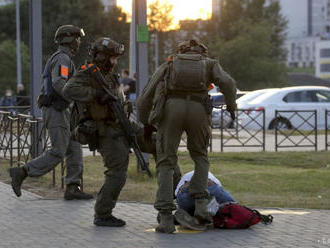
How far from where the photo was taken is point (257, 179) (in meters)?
11.7

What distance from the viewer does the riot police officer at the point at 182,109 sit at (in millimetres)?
7254

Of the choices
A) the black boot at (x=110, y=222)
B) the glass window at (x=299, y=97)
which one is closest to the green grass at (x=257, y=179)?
the black boot at (x=110, y=222)

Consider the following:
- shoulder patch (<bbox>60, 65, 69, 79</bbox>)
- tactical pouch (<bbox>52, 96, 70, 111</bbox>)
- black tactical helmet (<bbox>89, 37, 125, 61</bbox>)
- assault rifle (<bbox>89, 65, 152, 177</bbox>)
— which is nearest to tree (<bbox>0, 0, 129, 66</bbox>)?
tactical pouch (<bbox>52, 96, 70, 111</bbox>)

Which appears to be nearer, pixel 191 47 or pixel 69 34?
pixel 191 47

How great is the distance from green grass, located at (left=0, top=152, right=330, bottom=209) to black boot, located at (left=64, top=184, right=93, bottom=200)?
413mm

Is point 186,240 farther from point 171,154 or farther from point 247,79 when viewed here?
point 247,79

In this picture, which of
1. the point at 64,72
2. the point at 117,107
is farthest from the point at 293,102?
the point at 117,107

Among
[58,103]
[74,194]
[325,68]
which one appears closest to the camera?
[58,103]

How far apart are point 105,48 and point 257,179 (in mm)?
4737

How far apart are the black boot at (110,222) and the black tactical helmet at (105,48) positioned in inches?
55.1

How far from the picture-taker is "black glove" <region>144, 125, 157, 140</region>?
25.5ft

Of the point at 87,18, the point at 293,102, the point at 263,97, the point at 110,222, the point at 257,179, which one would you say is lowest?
the point at 257,179

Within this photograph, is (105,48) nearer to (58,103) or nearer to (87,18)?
(58,103)

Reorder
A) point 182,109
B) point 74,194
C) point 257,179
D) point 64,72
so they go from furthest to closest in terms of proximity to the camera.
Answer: point 257,179 < point 74,194 < point 64,72 < point 182,109
